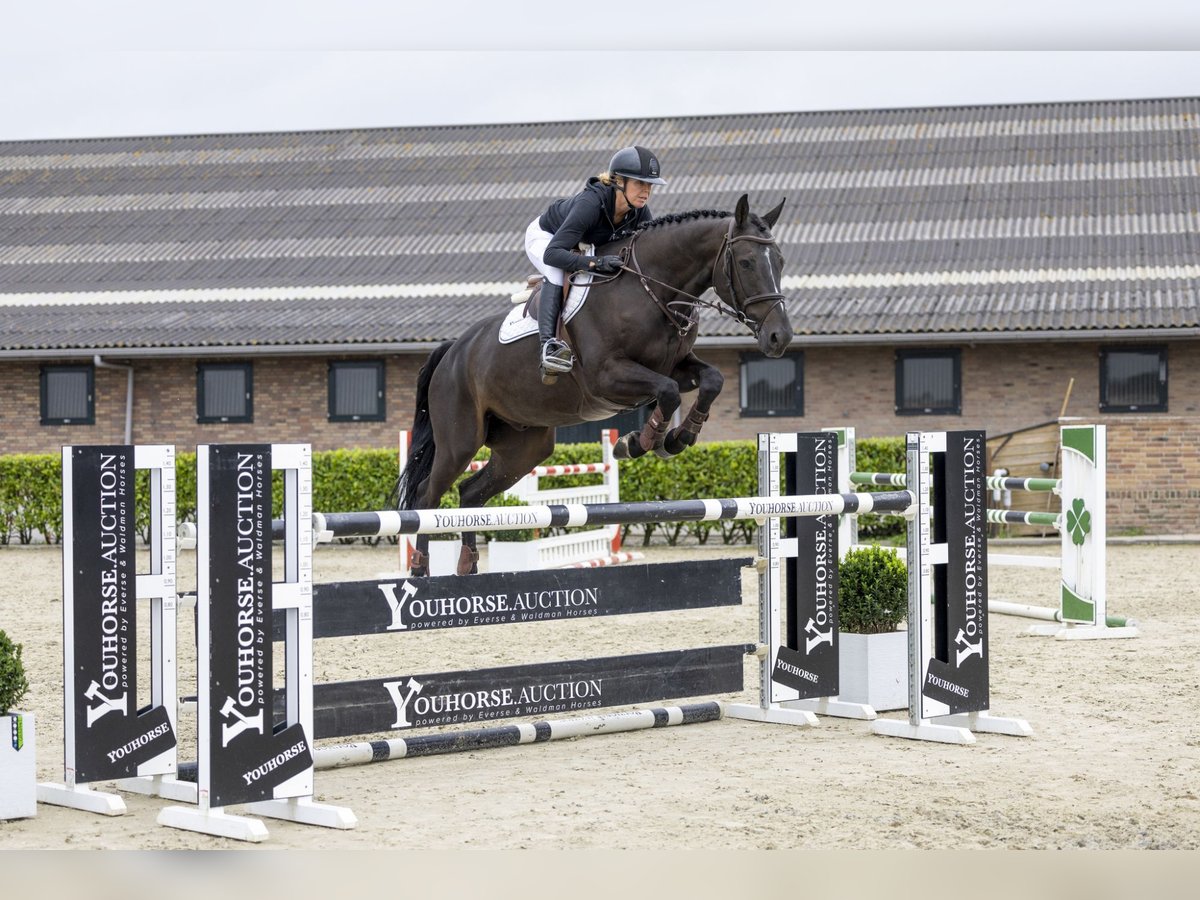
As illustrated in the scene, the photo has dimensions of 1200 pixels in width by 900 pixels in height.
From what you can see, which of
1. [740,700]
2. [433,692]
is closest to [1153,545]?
[740,700]

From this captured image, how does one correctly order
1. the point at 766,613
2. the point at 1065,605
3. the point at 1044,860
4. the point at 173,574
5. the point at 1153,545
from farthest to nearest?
the point at 1153,545
the point at 1065,605
the point at 766,613
the point at 173,574
the point at 1044,860

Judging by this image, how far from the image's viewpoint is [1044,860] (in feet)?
13.4

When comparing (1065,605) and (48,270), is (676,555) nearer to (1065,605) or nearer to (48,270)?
(1065,605)

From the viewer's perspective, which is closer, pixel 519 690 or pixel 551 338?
pixel 519 690

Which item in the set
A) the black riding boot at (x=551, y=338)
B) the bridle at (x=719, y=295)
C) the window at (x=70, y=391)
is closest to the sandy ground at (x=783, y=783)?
the black riding boot at (x=551, y=338)

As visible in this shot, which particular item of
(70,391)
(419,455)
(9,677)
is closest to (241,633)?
(9,677)

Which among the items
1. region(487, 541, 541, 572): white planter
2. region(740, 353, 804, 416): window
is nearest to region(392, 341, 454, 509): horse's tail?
region(487, 541, 541, 572): white planter

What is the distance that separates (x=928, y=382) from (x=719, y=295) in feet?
46.3

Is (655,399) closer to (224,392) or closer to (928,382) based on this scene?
(928,382)

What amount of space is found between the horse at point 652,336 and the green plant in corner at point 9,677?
8.55 feet

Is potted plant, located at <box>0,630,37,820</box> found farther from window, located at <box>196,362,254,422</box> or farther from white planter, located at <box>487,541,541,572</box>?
window, located at <box>196,362,254,422</box>

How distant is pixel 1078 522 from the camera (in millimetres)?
9367

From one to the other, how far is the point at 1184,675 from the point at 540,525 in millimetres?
4034

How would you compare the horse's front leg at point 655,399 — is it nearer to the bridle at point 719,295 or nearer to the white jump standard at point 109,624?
the bridle at point 719,295
